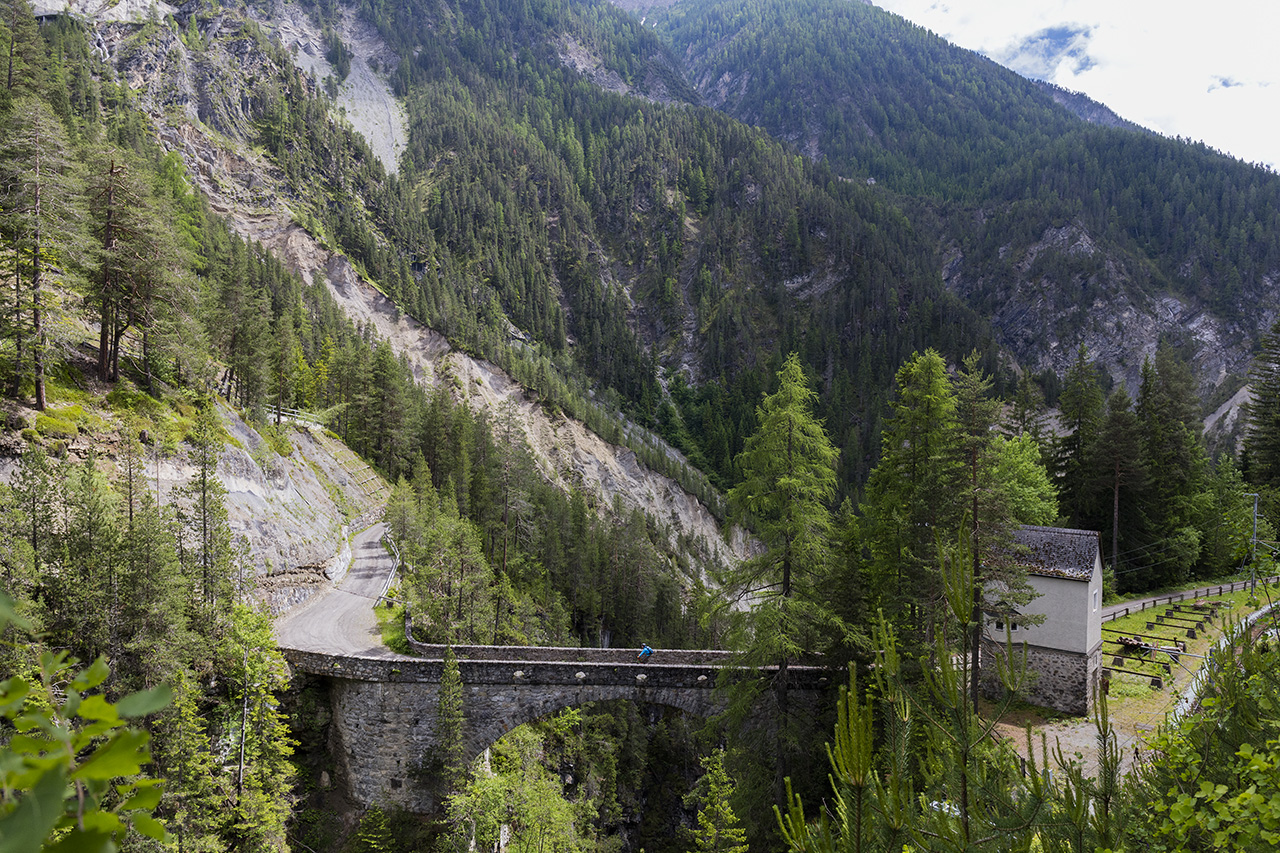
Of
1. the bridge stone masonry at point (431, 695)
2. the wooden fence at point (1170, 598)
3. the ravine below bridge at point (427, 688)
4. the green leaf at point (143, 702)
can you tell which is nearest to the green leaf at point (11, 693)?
the green leaf at point (143, 702)

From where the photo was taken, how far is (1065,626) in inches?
940

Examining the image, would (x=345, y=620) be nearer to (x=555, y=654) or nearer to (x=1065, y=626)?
(x=555, y=654)

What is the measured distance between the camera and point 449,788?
23.7 metres

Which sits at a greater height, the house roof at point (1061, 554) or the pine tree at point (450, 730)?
the house roof at point (1061, 554)

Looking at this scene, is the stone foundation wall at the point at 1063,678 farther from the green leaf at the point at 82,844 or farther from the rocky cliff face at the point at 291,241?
the rocky cliff face at the point at 291,241

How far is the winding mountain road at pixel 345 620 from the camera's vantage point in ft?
83.1

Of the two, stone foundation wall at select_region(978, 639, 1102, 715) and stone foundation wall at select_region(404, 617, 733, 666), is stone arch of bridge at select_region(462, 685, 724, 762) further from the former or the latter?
stone foundation wall at select_region(978, 639, 1102, 715)

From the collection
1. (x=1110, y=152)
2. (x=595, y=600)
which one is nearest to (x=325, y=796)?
(x=595, y=600)

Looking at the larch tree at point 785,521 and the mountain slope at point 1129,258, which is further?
the mountain slope at point 1129,258

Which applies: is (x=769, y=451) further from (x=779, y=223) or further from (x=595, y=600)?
(x=779, y=223)

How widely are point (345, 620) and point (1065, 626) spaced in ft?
100

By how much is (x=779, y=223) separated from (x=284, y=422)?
154m

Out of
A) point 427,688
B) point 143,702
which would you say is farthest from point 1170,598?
point 143,702

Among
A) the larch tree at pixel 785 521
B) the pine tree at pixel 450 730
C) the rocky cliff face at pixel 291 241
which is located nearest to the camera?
the larch tree at pixel 785 521
